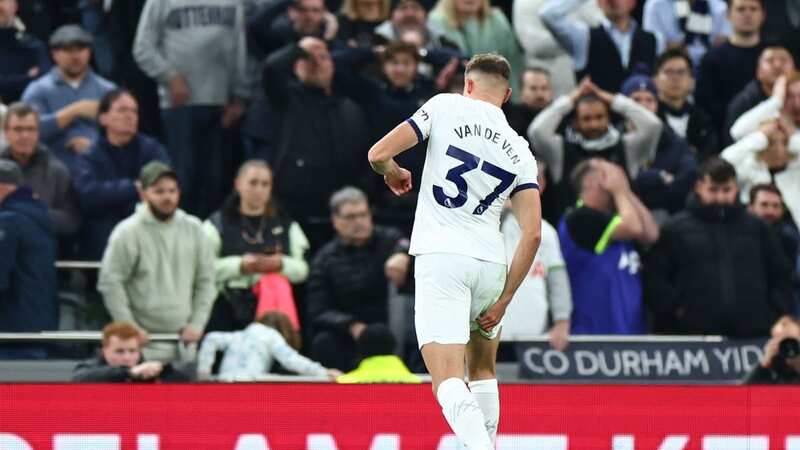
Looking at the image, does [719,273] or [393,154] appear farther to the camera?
[719,273]

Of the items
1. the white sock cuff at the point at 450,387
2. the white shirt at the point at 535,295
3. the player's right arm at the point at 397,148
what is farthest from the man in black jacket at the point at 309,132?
the white sock cuff at the point at 450,387

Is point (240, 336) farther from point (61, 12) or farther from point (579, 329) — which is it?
point (61, 12)

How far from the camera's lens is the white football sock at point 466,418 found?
8.85 meters

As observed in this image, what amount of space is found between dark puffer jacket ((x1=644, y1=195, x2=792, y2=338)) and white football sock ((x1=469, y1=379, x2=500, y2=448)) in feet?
14.7

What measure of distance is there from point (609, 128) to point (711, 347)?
2112 millimetres

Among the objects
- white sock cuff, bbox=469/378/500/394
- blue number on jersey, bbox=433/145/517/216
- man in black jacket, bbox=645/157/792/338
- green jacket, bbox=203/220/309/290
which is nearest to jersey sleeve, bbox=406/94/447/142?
blue number on jersey, bbox=433/145/517/216

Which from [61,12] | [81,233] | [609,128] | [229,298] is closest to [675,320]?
[609,128]

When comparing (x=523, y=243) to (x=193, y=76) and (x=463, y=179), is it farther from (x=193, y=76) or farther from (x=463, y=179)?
(x=193, y=76)

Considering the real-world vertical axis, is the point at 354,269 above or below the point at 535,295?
above

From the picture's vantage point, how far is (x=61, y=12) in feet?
53.0

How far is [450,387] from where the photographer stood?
8.95 meters

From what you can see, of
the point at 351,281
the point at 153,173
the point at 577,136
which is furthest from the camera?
the point at 577,136

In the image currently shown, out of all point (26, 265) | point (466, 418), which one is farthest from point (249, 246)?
point (466, 418)

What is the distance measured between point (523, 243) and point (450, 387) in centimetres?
77
